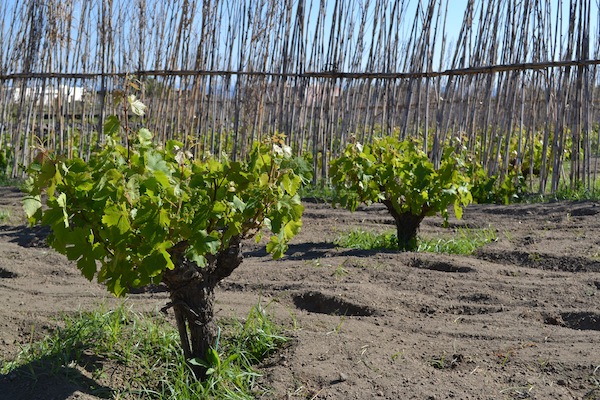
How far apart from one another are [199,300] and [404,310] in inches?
46.0

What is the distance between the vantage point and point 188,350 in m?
2.56

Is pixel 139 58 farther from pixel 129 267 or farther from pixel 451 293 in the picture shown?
pixel 129 267

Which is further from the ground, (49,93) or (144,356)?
(49,93)

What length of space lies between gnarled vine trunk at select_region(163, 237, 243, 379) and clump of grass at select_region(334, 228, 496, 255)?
2.06 m

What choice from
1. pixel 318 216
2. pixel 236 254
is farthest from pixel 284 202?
pixel 318 216

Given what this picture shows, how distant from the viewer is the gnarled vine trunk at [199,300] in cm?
246

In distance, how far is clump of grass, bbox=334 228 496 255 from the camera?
441 centimetres

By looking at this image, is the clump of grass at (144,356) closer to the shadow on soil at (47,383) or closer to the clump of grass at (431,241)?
the shadow on soil at (47,383)

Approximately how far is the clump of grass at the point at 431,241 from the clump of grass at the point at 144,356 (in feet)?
5.47

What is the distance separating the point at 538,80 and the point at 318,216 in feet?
7.53

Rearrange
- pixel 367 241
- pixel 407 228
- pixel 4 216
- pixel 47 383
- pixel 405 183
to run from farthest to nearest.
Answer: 1. pixel 4 216
2. pixel 367 241
3. pixel 407 228
4. pixel 405 183
5. pixel 47 383

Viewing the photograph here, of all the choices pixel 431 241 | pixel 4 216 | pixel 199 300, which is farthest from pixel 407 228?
pixel 4 216

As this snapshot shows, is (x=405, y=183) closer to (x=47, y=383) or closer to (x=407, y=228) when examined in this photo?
(x=407, y=228)

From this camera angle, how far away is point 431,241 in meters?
4.51
